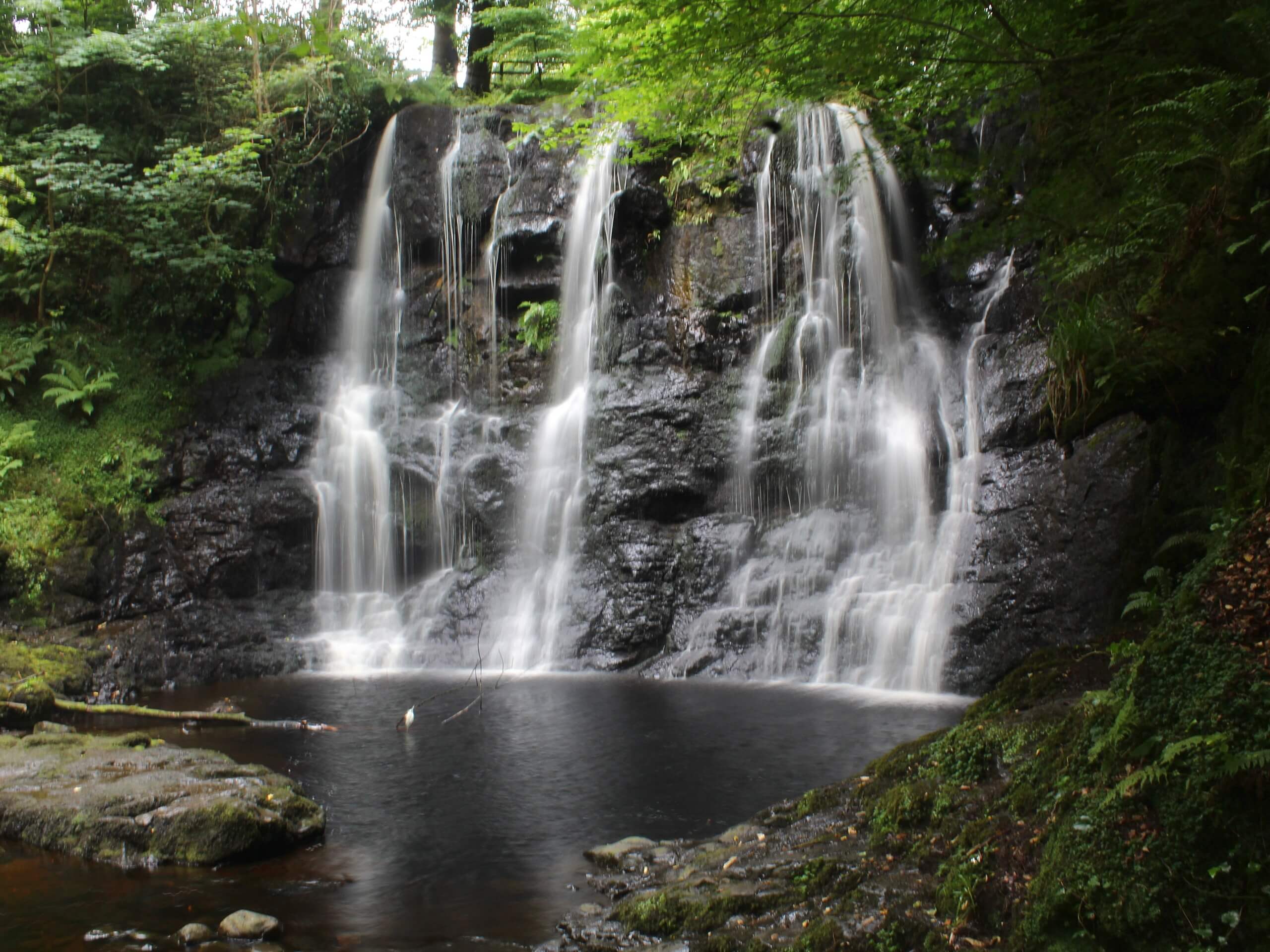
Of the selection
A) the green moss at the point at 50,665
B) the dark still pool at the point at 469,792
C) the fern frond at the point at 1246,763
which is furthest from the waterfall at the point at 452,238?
the fern frond at the point at 1246,763

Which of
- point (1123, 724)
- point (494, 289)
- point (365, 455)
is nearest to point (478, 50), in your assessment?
point (494, 289)

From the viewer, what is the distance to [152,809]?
5898 millimetres

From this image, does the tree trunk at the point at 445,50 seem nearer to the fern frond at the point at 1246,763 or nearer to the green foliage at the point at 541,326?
the green foliage at the point at 541,326

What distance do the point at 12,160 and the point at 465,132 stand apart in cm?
781

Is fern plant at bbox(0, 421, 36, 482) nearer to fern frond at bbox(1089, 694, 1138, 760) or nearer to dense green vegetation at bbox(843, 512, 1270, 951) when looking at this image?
dense green vegetation at bbox(843, 512, 1270, 951)

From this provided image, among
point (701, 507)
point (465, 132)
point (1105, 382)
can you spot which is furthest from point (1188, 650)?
point (465, 132)

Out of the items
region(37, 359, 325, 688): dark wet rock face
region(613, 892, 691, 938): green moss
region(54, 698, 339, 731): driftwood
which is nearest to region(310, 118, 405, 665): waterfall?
region(37, 359, 325, 688): dark wet rock face

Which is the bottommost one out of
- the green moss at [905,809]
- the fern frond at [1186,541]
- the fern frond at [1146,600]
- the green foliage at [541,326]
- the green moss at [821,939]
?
the green moss at [821,939]

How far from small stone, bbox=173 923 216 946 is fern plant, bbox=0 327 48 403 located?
47.3 feet

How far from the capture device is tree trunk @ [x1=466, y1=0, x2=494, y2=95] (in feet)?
69.5

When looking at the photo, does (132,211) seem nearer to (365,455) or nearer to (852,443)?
(365,455)

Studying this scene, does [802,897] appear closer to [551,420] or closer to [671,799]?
[671,799]

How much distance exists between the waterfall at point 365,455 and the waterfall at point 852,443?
5.65 metres

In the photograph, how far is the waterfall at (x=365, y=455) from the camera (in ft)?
48.8
